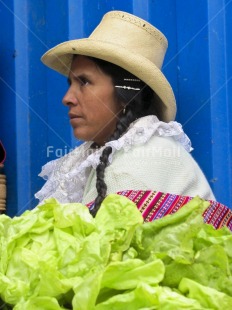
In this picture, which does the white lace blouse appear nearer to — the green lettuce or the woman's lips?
the woman's lips

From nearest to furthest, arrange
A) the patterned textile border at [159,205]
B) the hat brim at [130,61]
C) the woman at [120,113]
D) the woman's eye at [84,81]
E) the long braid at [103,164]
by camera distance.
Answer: the patterned textile border at [159,205]
the long braid at [103,164]
the woman at [120,113]
the hat brim at [130,61]
the woman's eye at [84,81]

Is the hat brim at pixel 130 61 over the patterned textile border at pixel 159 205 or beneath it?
over

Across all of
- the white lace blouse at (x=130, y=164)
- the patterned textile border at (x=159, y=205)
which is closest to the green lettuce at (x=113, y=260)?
the patterned textile border at (x=159, y=205)

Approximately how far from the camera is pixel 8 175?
239 cm

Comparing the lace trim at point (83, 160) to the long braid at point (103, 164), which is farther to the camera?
the lace trim at point (83, 160)

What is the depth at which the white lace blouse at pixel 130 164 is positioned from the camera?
1.78 m

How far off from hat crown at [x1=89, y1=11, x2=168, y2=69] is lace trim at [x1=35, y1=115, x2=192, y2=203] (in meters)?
0.20

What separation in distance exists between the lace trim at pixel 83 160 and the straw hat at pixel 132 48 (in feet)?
0.33

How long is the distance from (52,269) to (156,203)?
764mm

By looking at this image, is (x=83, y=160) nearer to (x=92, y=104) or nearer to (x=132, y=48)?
(x=92, y=104)

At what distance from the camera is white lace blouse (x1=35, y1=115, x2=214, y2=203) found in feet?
5.84

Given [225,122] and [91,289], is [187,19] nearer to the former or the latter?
[225,122]

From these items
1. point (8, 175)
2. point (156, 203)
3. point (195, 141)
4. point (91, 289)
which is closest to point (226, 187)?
point (195, 141)

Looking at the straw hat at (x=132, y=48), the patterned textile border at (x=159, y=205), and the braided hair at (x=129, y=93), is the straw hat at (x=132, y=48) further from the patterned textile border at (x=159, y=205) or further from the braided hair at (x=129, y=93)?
the patterned textile border at (x=159, y=205)
